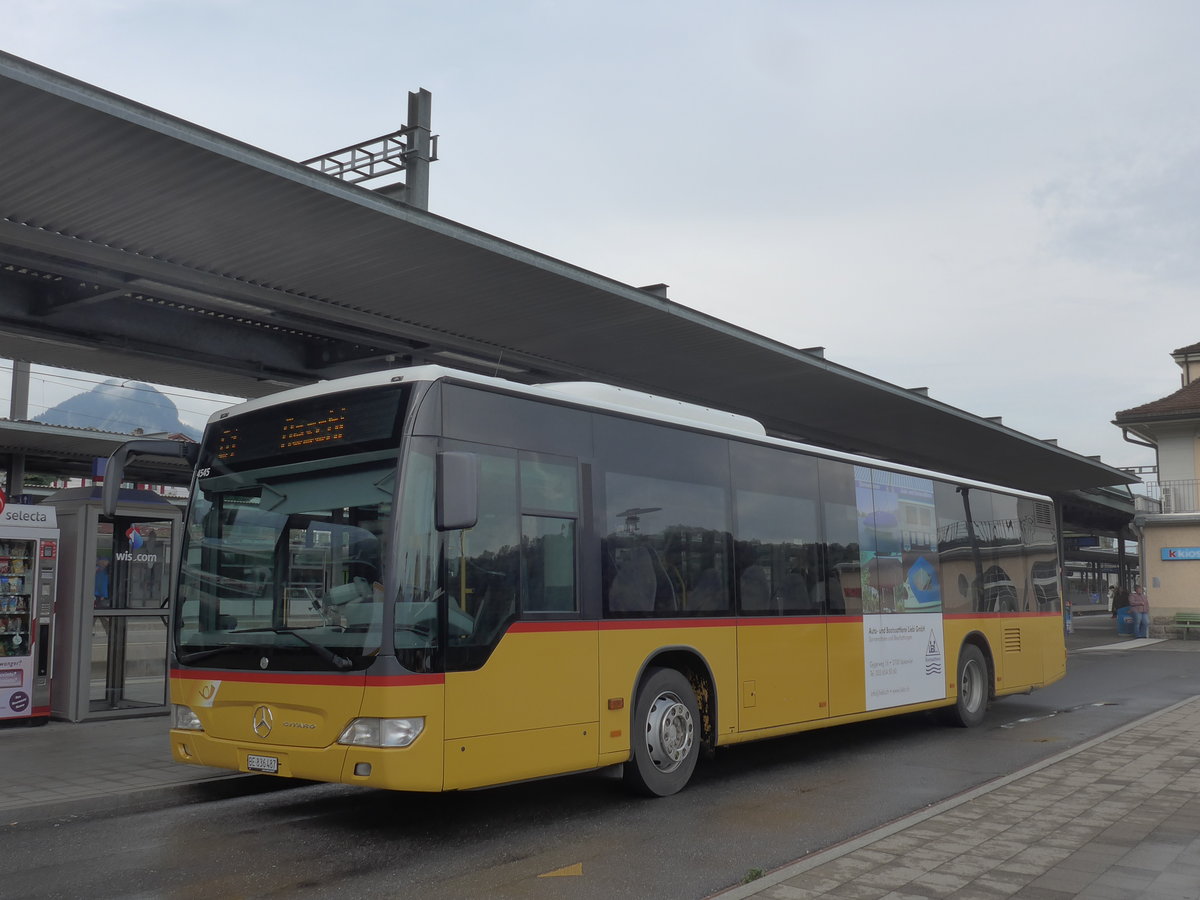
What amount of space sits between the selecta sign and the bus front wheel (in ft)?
98.8

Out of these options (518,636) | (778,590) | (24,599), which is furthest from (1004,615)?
(24,599)

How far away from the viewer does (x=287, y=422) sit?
736cm

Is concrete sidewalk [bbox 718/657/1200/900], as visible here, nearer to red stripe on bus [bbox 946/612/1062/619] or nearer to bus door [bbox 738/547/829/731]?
bus door [bbox 738/547/829/731]

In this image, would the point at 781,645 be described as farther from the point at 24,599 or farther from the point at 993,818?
the point at 24,599

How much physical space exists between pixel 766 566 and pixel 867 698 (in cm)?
226

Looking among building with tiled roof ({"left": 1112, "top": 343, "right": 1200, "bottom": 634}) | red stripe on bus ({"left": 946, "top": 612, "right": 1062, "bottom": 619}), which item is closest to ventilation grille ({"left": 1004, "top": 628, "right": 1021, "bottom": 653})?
red stripe on bus ({"left": 946, "top": 612, "right": 1062, "bottom": 619})

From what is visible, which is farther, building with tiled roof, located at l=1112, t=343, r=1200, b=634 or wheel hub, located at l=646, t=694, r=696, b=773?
building with tiled roof, located at l=1112, t=343, r=1200, b=634

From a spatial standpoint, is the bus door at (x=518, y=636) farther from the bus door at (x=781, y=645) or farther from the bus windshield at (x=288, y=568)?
the bus door at (x=781, y=645)

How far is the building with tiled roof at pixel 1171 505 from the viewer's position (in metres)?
38.7

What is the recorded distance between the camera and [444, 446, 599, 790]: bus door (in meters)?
6.61

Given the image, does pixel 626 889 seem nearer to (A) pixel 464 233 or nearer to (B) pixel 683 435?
(B) pixel 683 435

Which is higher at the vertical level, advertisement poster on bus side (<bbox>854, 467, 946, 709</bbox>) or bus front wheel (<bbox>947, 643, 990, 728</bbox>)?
advertisement poster on bus side (<bbox>854, 467, 946, 709</bbox>)

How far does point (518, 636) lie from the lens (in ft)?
23.1

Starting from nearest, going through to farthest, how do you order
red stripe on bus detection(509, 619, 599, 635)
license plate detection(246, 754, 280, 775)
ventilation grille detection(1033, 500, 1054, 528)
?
license plate detection(246, 754, 280, 775) → red stripe on bus detection(509, 619, 599, 635) → ventilation grille detection(1033, 500, 1054, 528)
